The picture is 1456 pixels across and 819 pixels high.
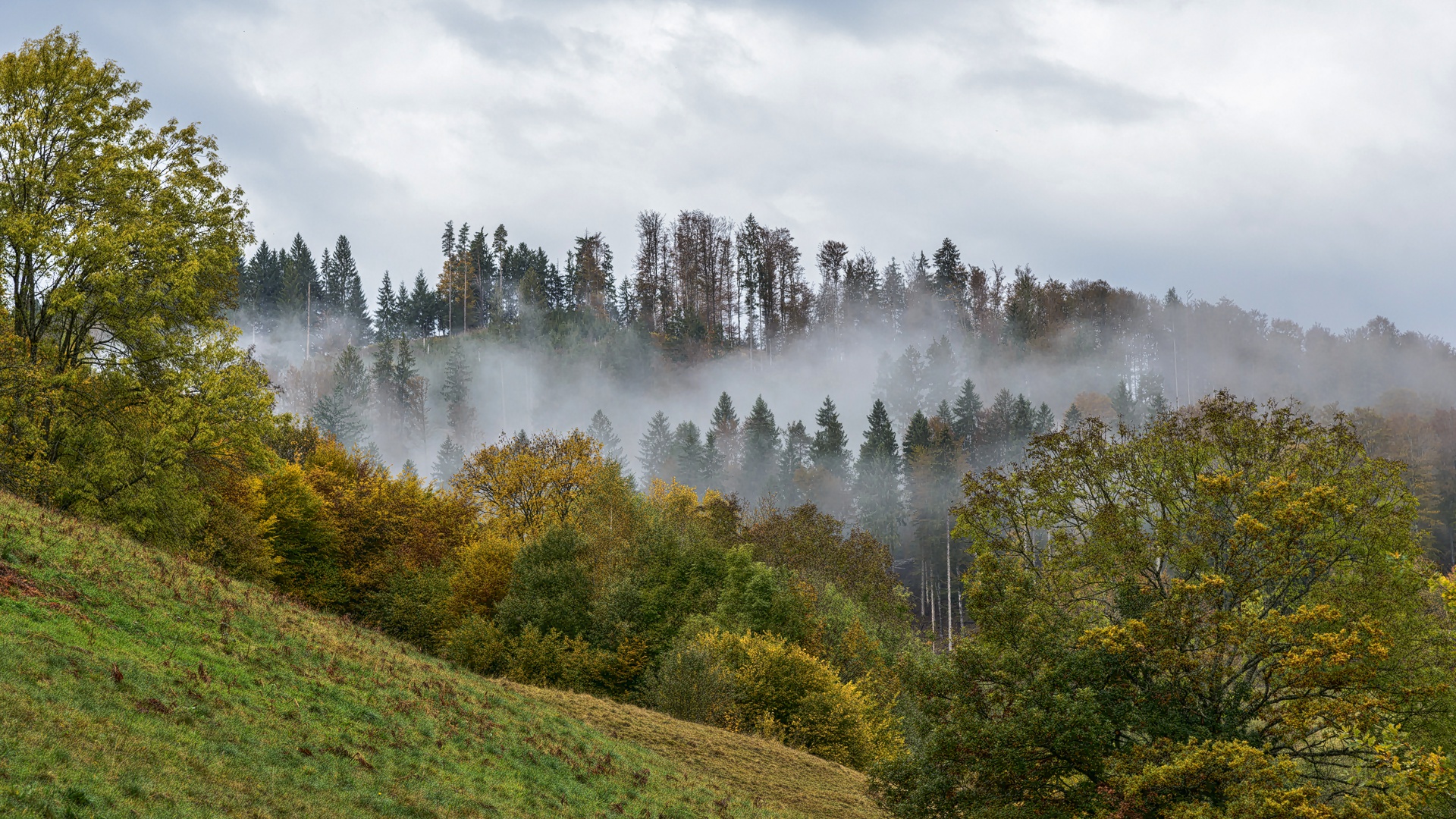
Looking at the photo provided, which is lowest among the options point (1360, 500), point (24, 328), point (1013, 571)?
point (1013, 571)

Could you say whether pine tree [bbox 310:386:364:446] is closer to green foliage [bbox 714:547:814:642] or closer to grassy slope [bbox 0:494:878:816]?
green foliage [bbox 714:547:814:642]

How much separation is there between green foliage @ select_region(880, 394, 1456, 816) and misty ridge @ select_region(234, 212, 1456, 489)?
106 metres

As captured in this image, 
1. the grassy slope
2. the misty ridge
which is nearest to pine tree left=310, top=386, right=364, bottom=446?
the misty ridge

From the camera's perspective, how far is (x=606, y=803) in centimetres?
2225

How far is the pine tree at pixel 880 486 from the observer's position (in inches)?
4306

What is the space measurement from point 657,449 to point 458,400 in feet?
122

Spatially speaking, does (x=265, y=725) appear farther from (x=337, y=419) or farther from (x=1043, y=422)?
(x=337, y=419)

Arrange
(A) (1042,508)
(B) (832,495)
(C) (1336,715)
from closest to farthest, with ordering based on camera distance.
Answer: (C) (1336,715) → (A) (1042,508) → (B) (832,495)

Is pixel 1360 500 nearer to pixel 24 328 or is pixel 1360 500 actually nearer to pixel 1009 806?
pixel 1009 806

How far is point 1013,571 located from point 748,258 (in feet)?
480

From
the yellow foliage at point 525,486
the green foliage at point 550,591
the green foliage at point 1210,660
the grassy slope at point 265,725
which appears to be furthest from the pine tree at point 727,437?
the green foliage at point 1210,660

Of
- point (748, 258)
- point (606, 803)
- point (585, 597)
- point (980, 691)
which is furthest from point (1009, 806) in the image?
point (748, 258)

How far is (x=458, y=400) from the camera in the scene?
14988cm

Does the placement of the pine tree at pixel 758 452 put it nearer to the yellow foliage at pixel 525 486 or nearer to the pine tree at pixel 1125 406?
the pine tree at pixel 1125 406
